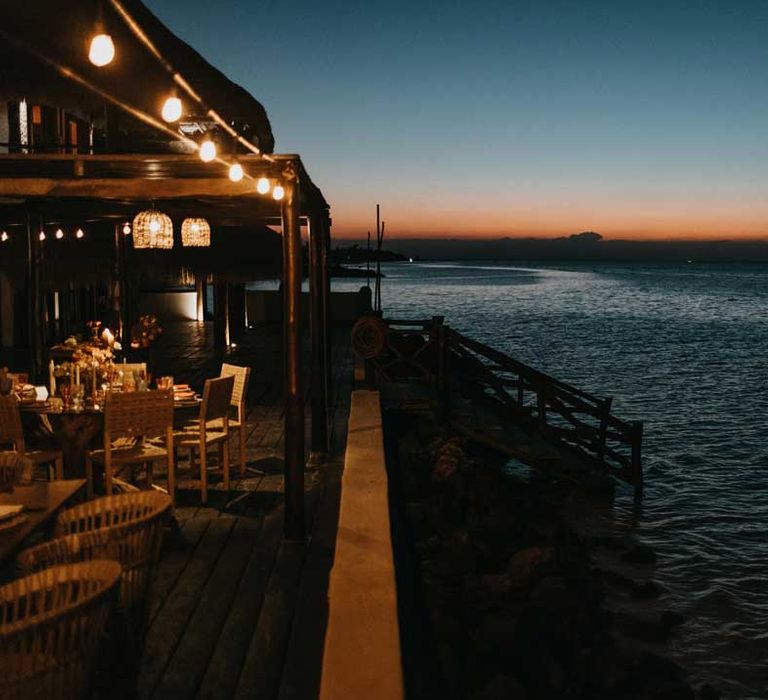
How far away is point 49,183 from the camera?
605 centimetres

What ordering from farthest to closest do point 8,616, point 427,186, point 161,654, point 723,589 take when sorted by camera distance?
point 427,186 → point 723,589 → point 161,654 → point 8,616

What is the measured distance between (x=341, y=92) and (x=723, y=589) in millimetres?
21281

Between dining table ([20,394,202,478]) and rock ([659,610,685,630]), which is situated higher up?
dining table ([20,394,202,478])

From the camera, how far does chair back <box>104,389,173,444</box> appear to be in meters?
5.78

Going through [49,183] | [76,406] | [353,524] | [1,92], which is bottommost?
[353,524]

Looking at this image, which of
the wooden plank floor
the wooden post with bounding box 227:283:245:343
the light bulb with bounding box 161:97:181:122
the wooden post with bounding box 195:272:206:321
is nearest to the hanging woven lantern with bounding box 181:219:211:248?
the wooden plank floor

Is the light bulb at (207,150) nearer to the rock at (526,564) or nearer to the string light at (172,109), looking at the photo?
the string light at (172,109)

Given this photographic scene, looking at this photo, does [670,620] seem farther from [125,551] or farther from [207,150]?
[125,551]

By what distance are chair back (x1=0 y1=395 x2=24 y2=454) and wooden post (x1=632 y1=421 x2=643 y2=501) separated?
9170 mm

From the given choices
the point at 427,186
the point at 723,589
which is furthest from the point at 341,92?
the point at 427,186

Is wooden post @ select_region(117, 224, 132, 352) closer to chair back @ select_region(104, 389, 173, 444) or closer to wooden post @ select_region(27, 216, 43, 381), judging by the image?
wooden post @ select_region(27, 216, 43, 381)

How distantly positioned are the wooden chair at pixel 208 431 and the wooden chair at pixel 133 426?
31cm

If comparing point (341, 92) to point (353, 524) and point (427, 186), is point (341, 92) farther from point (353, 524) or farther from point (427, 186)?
point (427, 186)

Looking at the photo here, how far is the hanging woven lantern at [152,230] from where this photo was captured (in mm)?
7336
